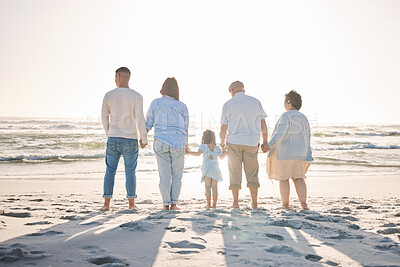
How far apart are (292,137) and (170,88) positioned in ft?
6.23

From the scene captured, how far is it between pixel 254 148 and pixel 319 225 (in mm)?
1671

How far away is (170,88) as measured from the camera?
4840mm

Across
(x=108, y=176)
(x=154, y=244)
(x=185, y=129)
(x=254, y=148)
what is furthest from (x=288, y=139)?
(x=154, y=244)

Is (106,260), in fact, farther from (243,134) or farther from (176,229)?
(243,134)

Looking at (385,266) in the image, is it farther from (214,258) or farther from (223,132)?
(223,132)

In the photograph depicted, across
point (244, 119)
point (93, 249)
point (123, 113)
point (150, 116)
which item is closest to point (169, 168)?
point (150, 116)

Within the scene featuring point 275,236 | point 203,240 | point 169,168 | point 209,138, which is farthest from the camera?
point 209,138

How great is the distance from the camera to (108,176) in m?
4.73

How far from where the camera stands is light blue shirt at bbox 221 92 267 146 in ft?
15.9

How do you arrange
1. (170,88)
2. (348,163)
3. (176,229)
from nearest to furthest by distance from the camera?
(176,229) < (170,88) < (348,163)

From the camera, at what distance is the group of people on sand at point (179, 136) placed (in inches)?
185

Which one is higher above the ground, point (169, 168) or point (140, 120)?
point (140, 120)

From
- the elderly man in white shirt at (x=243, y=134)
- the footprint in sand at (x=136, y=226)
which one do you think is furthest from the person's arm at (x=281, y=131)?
the footprint in sand at (x=136, y=226)

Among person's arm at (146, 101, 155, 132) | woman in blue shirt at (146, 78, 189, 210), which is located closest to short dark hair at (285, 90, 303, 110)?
woman in blue shirt at (146, 78, 189, 210)
